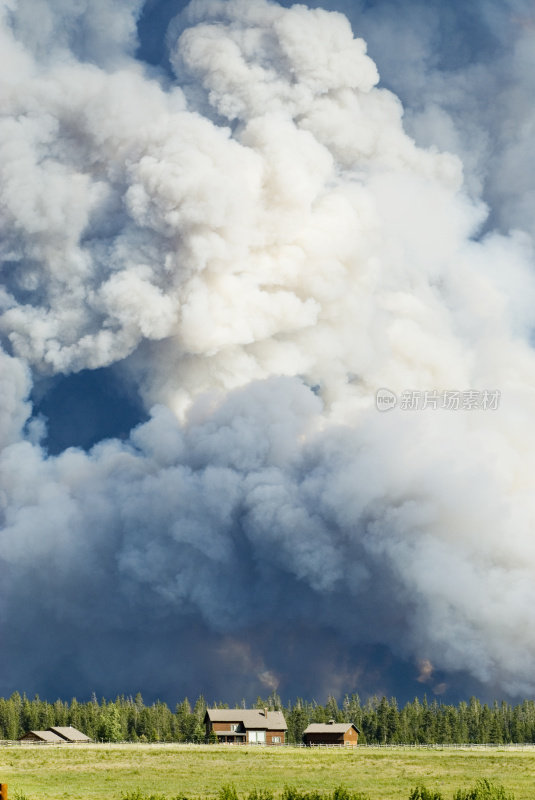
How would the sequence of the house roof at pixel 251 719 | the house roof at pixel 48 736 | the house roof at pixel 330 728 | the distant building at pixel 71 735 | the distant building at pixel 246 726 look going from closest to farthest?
the house roof at pixel 330 728 → the house roof at pixel 48 736 → the distant building at pixel 71 735 → the distant building at pixel 246 726 → the house roof at pixel 251 719

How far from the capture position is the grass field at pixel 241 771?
184 ft

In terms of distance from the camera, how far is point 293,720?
440ft

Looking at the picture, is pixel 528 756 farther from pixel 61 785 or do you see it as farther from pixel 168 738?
pixel 168 738

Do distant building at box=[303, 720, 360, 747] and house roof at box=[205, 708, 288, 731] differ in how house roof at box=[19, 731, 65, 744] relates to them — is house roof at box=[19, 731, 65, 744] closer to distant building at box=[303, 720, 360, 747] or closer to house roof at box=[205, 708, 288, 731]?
house roof at box=[205, 708, 288, 731]

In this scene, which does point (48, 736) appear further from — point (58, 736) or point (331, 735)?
point (331, 735)

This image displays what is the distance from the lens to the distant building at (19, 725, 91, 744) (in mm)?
118500

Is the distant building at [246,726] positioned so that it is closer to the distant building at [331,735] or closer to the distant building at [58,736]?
the distant building at [331,735]

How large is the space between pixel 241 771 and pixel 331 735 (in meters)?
49.2

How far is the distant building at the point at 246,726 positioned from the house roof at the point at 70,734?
14.9m

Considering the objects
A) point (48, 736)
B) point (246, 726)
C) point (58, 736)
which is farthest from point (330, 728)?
point (48, 736)

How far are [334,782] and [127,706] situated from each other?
93777 mm

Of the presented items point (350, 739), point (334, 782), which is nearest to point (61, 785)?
point (334, 782)

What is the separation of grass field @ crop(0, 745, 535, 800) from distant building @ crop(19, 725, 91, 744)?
28.5 m

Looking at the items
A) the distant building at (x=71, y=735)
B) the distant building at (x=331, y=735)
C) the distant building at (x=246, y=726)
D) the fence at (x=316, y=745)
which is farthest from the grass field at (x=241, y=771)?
the distant building at (x=246, y=726)
